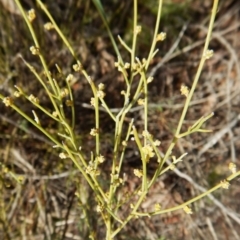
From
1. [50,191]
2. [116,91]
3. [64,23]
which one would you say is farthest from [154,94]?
[50,191]

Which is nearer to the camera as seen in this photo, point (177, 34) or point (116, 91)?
point (116, 91)

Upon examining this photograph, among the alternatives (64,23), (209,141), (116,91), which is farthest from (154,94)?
(64,23)

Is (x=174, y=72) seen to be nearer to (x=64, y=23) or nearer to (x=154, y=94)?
(x=154, y=94)

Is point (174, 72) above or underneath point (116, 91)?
above

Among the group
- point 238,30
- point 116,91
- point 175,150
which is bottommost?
point 175,150

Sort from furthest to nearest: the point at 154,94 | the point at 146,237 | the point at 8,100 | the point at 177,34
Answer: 1. the point at 177,34
2. the point at 154,94
3. the point at 146,237
4. the point at 8,100

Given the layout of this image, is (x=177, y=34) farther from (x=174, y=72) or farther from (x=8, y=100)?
(x=8, y=100)

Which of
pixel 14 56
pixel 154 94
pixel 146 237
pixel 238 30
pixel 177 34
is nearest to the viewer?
pixel 146 237
